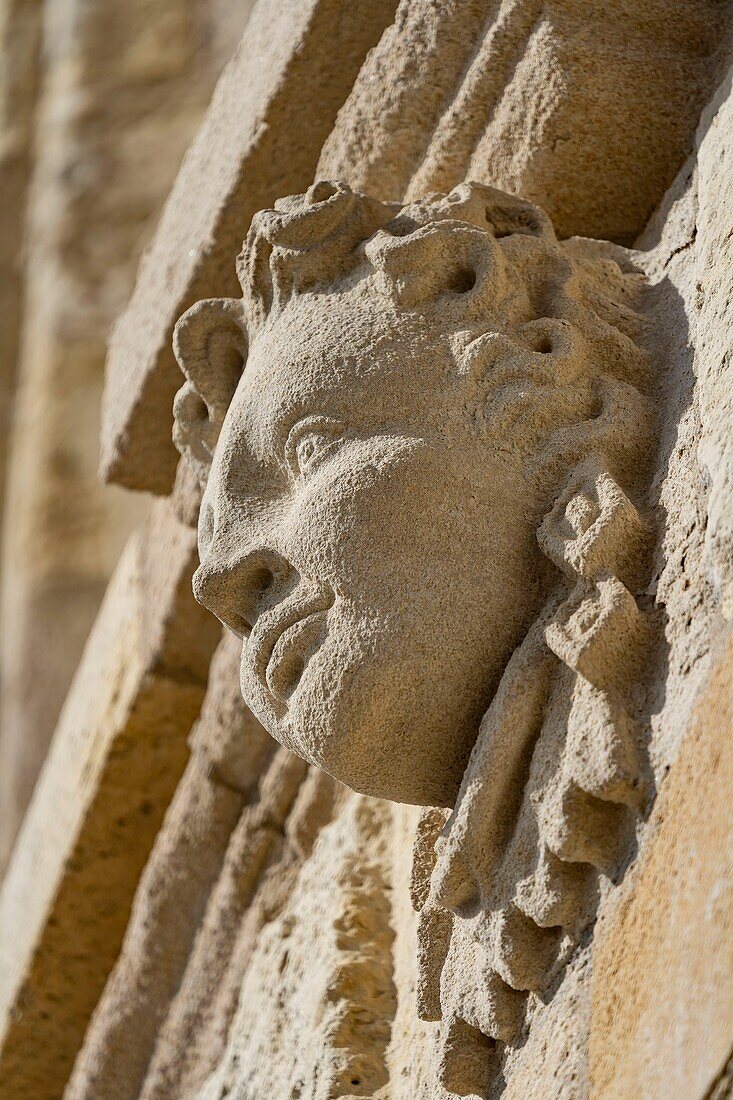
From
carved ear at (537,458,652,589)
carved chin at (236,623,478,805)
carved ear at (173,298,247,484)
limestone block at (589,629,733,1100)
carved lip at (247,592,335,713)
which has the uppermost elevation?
carved ear at (173,298,247,484)

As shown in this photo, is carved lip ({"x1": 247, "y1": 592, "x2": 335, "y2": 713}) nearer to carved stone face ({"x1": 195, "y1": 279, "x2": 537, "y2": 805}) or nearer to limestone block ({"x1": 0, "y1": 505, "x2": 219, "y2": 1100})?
carved stone face ({"x1": 195, "y1": 279, "x2": 537, "y2": 805})

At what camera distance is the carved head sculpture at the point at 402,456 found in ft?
3.35

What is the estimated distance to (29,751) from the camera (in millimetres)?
3803

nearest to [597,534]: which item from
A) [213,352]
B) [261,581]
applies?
[261,581]

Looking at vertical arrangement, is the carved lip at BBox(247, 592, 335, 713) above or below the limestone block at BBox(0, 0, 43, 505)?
below

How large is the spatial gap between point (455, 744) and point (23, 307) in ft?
11.6

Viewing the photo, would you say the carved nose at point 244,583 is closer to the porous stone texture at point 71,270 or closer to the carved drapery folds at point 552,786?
the carved drapery folds at point 552,786

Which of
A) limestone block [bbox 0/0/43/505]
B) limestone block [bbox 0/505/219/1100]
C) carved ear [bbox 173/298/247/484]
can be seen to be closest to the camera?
carved ear [bbox 173/298/247/484]

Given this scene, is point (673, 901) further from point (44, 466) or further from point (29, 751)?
point (44, 466)

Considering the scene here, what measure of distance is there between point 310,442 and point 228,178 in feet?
2.30

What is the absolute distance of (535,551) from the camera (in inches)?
40.8

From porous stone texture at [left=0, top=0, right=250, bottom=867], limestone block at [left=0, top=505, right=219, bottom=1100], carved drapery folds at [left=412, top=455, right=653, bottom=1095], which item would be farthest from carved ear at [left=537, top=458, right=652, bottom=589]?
porous stone texture at [left=0, top=0, right=250, bottom=867]

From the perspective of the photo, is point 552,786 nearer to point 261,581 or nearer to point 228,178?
point 261,581

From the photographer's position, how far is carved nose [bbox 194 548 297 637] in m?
1.11
